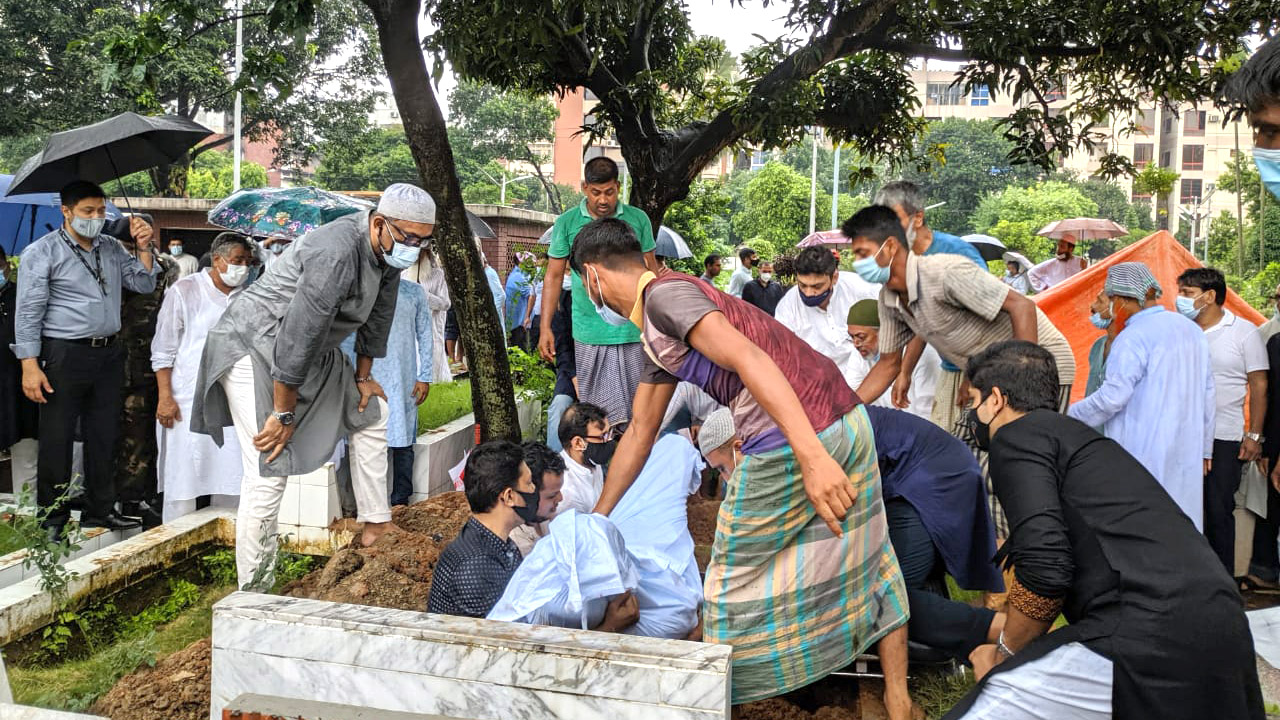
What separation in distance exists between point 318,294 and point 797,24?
4024mm

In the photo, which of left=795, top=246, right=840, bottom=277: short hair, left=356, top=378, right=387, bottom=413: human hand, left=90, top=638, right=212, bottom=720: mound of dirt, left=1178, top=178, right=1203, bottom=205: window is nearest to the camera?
left=90, top=638, right=212, bottom=720: mound of dirt

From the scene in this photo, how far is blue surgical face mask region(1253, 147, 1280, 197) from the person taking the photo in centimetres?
269

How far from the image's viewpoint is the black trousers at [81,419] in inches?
207

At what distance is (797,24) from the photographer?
21.4 feet

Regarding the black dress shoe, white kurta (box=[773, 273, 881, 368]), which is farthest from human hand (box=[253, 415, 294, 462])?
white kurta (box=[773, 273, 881, 368])

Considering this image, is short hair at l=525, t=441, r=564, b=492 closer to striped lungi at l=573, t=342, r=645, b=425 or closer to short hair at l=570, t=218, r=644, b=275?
short hair at l=570, t=218, r=644, b=275

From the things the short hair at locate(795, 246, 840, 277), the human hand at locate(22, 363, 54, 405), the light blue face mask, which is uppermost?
the short hair at locate(795, 246, 840, 277)

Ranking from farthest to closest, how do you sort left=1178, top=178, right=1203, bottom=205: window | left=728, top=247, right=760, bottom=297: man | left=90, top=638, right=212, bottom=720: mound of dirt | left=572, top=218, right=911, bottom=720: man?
left=1178, top=178, right=1203, bottom=205: window
left=728, top=247, right=760, bottom=297: man
left=90, top=638, right=212, bottom=720: mound of dirt
left=572, top=218, right=911, bottom=720: man

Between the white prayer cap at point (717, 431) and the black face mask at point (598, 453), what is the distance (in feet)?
2.35

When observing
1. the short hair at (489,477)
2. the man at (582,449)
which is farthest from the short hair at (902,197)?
the short hair at (489,477)

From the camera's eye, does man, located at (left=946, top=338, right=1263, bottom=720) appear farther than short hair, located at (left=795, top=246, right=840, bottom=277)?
No

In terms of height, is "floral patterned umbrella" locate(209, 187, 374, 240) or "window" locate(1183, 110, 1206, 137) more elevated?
"window" locate(1183, 110, 1206, 137)

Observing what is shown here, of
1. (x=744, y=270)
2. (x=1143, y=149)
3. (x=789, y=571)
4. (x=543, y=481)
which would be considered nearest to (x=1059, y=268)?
Answer: (x=744, y=270)

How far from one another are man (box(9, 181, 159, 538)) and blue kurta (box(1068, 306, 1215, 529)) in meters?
5.11
